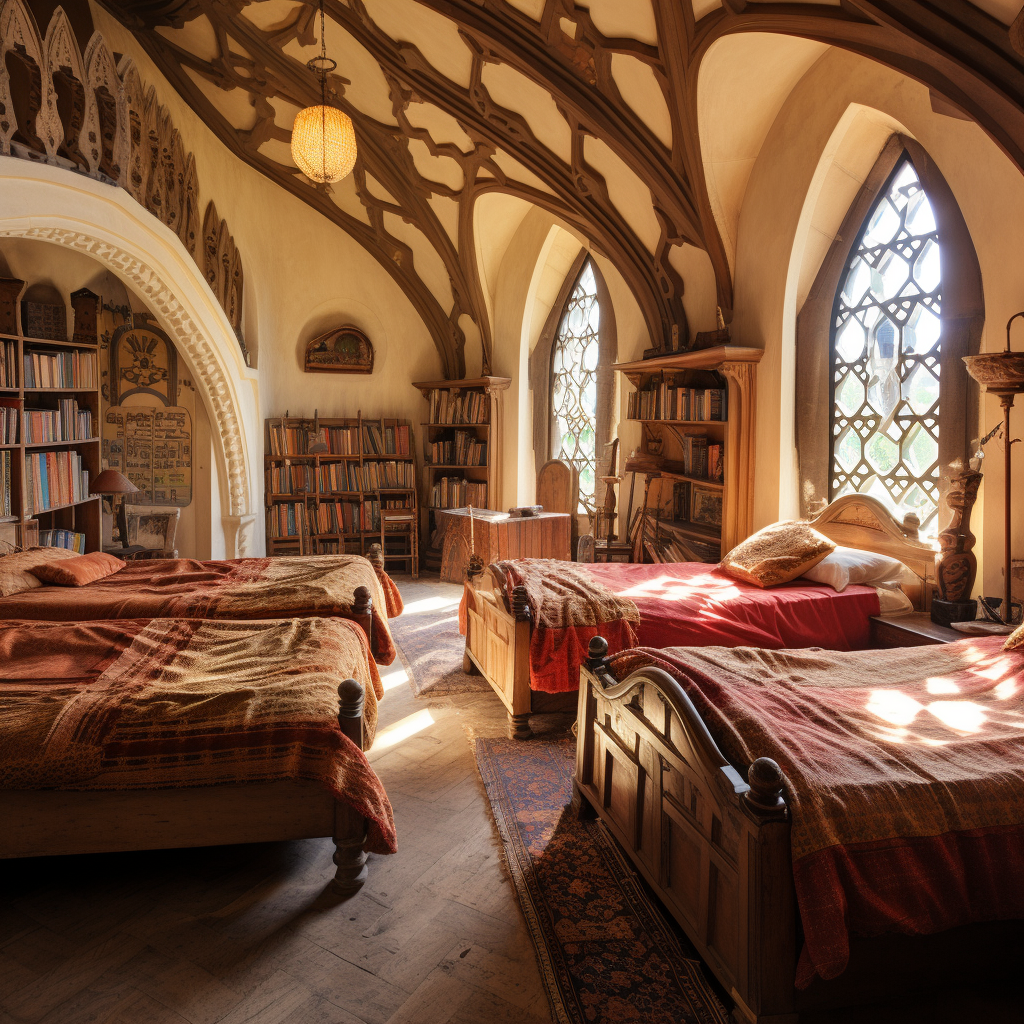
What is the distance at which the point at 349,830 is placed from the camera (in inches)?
102

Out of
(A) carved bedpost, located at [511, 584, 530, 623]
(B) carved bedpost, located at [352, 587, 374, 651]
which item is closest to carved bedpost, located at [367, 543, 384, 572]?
(B) carved bedpost, located at [352, 587, 374, 651]

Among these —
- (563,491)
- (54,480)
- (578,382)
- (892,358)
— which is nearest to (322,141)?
(54,480)

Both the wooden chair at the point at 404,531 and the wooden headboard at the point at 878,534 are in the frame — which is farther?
the wooden chair at the point at 404,531

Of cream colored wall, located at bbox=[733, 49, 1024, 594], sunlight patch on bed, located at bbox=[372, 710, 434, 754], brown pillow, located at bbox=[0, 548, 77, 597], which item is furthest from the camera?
brown pillow, located at bbox=[0, 548, 77, 597]

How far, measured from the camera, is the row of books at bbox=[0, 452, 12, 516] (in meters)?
4.89

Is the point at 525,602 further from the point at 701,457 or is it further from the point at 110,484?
the point at 110,484

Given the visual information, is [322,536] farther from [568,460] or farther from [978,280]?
[978,280]

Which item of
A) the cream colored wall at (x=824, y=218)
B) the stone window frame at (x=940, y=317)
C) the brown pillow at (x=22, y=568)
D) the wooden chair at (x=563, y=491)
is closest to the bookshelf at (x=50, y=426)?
the brown pillow at (x=22, y=568)

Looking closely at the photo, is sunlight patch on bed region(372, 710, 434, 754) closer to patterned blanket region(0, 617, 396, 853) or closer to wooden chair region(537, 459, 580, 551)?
patterned blanket region(0, 617, 396, 853)

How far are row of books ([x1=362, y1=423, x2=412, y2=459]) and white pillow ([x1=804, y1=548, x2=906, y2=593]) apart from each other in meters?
5.21

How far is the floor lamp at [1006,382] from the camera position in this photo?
308cm

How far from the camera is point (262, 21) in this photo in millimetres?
5797

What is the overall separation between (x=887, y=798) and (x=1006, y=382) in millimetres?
2050

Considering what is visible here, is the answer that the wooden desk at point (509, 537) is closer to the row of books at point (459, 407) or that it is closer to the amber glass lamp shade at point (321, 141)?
the row of books at point (459, 407)
